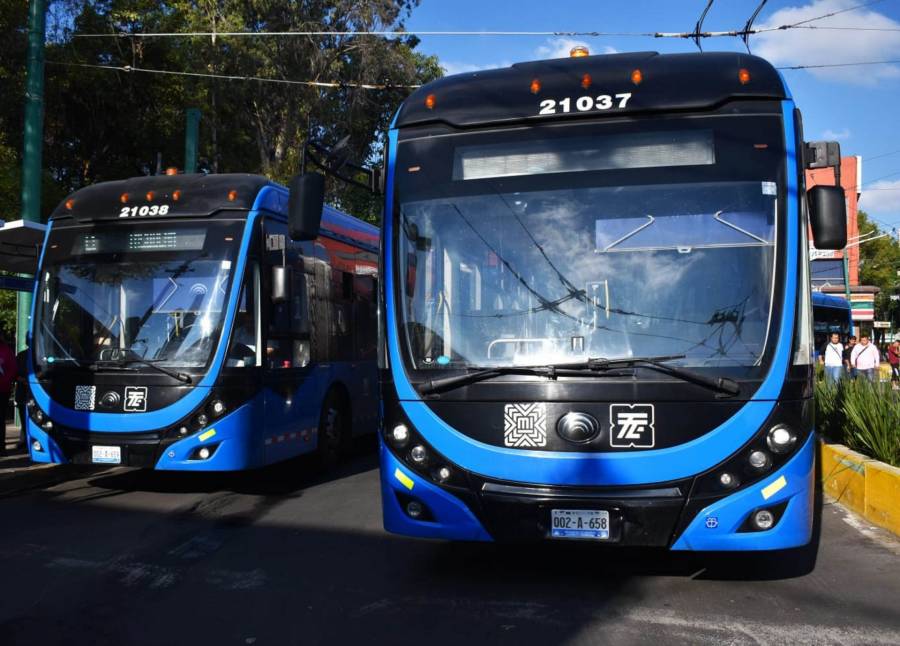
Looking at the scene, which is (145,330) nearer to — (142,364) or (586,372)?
(142,364)

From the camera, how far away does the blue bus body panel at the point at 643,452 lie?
15.6ft

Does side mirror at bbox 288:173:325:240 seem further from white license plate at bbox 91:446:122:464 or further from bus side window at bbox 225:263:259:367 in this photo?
white license plate at bbox 91:446:122:464

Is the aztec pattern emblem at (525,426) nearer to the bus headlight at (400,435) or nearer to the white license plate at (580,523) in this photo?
the white license plate at (580,523)

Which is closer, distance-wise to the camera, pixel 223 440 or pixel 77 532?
pixel 77 532

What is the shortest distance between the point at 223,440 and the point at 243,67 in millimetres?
17734

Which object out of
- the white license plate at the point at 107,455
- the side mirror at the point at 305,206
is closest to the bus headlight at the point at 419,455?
the side mirror at the point at 305,206

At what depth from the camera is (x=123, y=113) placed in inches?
885

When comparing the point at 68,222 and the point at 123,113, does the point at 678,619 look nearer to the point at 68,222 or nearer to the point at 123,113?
the point at 68,222

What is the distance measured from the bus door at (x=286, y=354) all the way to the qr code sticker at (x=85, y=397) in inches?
62.9

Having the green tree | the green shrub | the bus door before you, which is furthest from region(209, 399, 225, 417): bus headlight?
the green tree

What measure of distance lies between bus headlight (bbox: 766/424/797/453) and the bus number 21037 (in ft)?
7.08

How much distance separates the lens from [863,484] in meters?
7.50

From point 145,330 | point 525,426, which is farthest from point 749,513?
point 145,330

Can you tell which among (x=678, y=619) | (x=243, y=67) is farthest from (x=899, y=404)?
(x=243, y=67)
